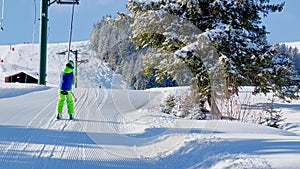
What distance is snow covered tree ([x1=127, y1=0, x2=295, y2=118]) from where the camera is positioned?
11.7 metres

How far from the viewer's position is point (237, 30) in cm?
1262

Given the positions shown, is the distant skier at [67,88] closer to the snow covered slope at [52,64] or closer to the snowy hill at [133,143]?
the snowy hill at [133,143]

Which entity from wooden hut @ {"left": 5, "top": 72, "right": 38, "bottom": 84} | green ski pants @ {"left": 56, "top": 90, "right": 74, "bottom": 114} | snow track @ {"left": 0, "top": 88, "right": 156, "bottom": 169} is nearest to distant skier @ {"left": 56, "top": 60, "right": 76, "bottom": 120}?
green ski pants @ {"left": 56, "top": 90, "right": 74, "bottom": 114}

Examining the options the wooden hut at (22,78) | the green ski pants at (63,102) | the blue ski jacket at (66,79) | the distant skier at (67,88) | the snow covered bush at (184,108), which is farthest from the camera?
the wooden hut at (22,78)

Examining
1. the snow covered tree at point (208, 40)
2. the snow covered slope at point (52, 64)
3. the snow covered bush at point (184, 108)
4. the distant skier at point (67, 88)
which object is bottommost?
the snow covered bush at point (184, 108)

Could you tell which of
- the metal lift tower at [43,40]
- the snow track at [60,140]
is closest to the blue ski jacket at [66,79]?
the snow track at [60,140]

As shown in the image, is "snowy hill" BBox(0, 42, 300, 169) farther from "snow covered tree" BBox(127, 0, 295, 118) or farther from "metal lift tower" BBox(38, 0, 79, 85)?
"metal lift tower" BBox(38, 0, 79, 85)

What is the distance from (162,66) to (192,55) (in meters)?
1.79

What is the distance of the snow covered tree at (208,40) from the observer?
38.4ft

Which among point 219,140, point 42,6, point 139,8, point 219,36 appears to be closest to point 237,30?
point 219,36

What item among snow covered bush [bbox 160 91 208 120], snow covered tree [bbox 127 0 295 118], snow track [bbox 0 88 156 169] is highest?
snow covered tree [bbox 127 0 295 118]

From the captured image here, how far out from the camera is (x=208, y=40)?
452 inches

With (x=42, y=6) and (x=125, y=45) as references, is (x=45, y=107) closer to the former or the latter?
(x=125, y=45)

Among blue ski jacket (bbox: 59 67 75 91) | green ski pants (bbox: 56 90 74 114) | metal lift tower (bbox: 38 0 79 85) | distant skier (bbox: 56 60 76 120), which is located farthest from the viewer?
metal lift tower (bbox: 38 0 79 85)
